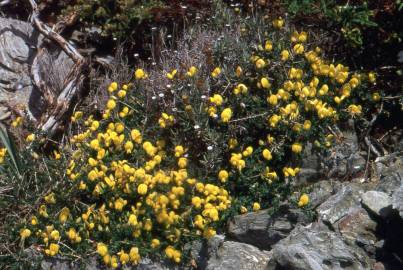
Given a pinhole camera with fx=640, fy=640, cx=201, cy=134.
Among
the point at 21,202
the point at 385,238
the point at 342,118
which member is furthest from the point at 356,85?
the point at 21,202

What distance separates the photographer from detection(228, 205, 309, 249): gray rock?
4.67 metres

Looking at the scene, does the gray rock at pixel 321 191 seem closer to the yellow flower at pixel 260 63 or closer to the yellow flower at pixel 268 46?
the yellow flower at pixel 260 63

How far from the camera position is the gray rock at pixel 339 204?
4621 mm

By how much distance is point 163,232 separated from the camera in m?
4.46

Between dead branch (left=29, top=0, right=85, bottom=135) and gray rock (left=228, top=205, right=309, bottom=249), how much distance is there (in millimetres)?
1825

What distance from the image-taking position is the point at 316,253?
434 centimetres

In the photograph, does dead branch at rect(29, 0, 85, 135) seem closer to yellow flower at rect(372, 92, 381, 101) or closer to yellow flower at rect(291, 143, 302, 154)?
yellow flower at rect(291, 143, 302, 154)

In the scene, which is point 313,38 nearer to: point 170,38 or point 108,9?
point 170,38

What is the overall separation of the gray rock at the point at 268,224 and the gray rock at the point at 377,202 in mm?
451

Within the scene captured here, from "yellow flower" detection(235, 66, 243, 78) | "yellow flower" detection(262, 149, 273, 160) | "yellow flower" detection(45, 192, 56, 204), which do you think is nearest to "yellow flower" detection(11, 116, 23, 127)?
"yellow flower" detection(45, 192, 56, 204)

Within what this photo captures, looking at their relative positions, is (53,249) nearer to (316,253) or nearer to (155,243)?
(155,243)

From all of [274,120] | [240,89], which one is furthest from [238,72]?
[274,120]

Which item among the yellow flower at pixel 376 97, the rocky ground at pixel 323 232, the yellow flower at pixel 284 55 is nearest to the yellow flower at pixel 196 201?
the rocky ground at pixel 323 232

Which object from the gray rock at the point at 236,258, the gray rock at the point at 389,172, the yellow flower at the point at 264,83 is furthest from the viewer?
the yellow flower at the point at 264,83
